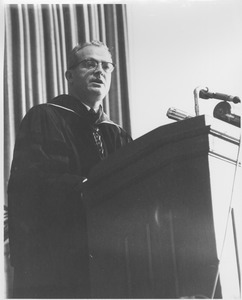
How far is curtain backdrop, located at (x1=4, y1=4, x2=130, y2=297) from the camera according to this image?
2.68m

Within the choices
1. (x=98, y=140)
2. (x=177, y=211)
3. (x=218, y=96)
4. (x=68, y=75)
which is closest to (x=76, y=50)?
(x=68, y=75)

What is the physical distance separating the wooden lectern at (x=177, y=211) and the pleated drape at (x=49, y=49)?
74 cm

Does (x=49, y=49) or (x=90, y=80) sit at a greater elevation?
(x=49, y=49)

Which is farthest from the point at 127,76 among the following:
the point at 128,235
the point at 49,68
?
the point at 128,235

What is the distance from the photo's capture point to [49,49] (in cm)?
277

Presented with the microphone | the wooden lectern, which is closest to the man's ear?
the microphone

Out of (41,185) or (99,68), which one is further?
(99,68)

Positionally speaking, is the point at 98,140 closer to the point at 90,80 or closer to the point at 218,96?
the point at 90,80

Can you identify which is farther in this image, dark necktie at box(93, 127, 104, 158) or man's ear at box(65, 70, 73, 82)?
man's ear at box(65, 70, 73, 82)

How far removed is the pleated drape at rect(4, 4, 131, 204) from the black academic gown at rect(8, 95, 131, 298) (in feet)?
0.25

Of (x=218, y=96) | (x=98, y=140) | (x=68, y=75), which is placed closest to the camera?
(x=218, y=96)

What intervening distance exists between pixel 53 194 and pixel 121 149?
1.70ft

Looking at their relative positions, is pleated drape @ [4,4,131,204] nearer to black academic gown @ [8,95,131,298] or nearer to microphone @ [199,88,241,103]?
black academic gown @ [8,95,131,298]

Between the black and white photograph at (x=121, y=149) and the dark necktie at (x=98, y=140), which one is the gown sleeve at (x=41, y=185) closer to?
the black and white photograph at (x=121, y=149)
